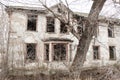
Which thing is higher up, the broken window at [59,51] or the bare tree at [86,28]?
the bare tree at [86,28]

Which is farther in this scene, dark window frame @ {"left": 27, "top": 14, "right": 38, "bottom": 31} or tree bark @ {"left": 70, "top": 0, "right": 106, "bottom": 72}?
dark window frame @ {"left": 27, "top": 14, "right": 38, "bottom": 31}

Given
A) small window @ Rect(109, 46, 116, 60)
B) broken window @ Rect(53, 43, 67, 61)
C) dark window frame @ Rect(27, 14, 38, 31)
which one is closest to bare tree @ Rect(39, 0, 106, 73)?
broken window @ Rect(53, 43, 67, 61)

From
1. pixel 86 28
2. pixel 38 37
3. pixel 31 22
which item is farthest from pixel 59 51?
pixel 86 28

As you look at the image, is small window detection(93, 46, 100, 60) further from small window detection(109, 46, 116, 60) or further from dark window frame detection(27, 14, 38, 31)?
dark window frame detection(27, 14, 38, 31)

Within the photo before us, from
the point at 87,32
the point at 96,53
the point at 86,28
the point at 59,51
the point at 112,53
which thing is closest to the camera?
the point at 86,28

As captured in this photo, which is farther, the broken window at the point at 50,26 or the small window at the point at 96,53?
the small window at the point at 96,53

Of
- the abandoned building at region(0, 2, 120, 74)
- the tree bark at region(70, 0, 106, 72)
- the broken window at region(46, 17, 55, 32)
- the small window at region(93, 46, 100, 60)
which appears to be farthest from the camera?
the small window at region(93, 46, 100, 60)

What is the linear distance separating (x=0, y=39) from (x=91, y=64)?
Result: 41.4 ft

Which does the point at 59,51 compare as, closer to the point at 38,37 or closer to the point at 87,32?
the point at 38,37

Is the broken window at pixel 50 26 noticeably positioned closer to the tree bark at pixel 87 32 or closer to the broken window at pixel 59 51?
the broken window at pixel 59 51

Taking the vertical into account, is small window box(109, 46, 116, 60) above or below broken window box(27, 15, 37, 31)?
below

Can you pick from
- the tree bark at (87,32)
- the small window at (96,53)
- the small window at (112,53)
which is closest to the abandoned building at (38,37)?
the small window at (96,53)

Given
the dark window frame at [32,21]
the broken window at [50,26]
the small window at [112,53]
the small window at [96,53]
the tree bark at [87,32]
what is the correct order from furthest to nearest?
the small window at [112,53] < the small window at [96,53] < the broken window at [50,26] < the dark window frame at [32,21] < the tree bark at [87,32]

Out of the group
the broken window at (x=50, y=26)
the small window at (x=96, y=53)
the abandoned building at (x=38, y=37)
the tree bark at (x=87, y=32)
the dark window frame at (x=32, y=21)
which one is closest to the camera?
the tree bark at (x=87, y=32)
